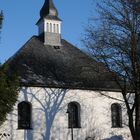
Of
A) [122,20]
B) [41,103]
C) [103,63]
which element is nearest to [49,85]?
[41,103]

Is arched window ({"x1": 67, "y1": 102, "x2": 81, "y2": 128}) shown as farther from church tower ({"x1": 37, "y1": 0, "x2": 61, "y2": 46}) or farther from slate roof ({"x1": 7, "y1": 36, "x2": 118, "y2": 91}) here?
church tower ({"x1": 37, "y1": 0, "x2": 61, "y2": 46})

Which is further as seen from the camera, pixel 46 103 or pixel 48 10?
pixel 48 10

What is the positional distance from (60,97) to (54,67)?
273 centimetres

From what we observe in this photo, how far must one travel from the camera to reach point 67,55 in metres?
32.3

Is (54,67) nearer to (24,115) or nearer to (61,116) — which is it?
(61,116)

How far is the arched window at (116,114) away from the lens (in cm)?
3114

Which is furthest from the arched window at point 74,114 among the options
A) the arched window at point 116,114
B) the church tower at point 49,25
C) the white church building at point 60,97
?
the church tower at point 49,25

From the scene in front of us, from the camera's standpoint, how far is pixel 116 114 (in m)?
31.5

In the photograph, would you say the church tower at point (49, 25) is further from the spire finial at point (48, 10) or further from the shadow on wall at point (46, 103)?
the shadow on wall at point (46, 103)

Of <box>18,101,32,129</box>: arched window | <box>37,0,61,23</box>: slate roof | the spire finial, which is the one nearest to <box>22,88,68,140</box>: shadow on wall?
<box>18,101,32,129</box>: arched window

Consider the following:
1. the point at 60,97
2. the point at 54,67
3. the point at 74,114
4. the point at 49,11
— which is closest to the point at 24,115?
the point at 60,97

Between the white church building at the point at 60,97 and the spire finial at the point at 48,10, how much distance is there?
52.2 inches

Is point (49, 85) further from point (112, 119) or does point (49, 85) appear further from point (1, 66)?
point (1, 66)

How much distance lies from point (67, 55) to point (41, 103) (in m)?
5.90
